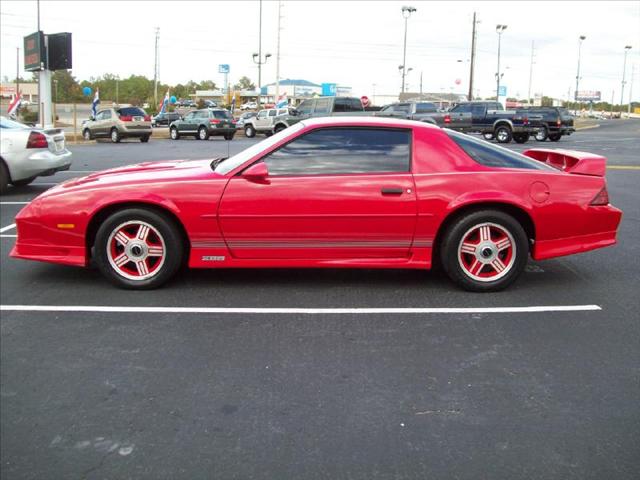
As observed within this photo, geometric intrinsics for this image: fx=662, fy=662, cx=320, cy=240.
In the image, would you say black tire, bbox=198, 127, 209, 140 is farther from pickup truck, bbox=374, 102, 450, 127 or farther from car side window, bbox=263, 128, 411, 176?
car side window, bbox=263, 128, 411, 176

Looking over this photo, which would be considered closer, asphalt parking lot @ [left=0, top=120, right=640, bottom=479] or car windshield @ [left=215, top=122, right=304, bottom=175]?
asphalt parking lot @ [left=0, top=120, right=640, bottom=479]

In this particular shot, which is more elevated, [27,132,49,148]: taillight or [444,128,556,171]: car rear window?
[444,128,556,171]: car rear window

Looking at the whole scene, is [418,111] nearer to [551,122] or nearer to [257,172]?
[551,122]

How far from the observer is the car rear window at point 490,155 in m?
5.36

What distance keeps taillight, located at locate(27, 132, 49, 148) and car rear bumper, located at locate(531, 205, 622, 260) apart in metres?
8.30

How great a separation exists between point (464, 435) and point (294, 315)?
1927 millimetres

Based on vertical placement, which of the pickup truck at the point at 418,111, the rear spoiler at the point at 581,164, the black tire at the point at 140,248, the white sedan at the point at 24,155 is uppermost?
the pickup truck at the point at 418,111

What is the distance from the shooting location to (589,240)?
5.45m

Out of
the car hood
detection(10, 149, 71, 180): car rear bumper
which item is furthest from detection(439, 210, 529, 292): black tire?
detection(10, 149, 71, 180): car rear bumper

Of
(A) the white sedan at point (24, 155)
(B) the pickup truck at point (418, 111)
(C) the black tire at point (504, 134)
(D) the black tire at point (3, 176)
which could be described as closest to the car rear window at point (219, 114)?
(B) the pickup truck at point (418, 111)

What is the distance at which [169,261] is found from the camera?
5.19 meters

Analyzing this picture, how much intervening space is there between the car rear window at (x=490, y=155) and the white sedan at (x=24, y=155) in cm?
752

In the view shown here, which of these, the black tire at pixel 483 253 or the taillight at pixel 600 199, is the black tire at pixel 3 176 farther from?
the taillight at pixel 600 199

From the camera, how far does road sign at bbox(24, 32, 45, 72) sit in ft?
96.6
